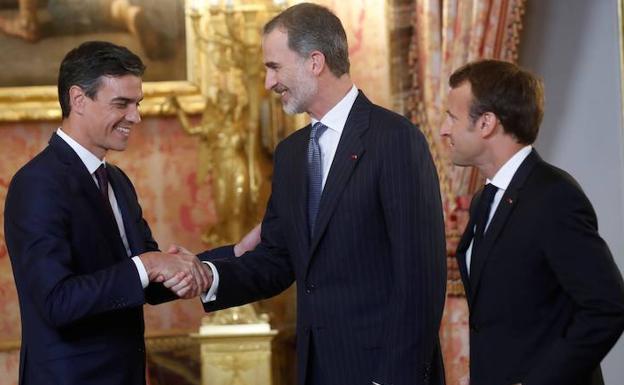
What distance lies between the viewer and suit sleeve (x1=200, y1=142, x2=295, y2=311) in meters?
3.91

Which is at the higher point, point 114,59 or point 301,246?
point 114,59

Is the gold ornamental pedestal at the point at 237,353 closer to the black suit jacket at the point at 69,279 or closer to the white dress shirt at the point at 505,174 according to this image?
the black suit jacket at the point at 69,279

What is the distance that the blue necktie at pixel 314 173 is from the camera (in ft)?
11.5

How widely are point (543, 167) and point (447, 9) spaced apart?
9.51 ft

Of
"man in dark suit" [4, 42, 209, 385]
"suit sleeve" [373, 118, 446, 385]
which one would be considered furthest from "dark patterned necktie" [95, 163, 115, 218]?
"suit sleeve" [373, 118, 446, 385]

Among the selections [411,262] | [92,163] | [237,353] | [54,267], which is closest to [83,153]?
[92,163]

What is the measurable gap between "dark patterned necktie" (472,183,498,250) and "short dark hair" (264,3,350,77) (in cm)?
73

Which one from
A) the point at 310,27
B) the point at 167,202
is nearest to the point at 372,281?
the point at 310,27

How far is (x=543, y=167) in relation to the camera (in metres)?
3.01

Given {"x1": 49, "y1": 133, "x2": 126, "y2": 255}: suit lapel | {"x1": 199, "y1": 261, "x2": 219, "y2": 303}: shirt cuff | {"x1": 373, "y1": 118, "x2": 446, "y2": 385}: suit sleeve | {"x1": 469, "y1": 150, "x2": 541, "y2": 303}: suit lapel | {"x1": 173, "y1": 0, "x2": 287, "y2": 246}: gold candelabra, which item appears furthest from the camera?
{"x1": 173, "y1": 0, "x2": 287, "y2": 246}: gold candelabra

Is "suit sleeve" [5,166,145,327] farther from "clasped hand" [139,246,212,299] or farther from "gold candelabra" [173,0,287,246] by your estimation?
"gold candelabra" [173,0,287,246]

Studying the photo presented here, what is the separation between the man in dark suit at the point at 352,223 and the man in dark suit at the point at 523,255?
157 mm

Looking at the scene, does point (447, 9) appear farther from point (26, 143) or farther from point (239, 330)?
point (26, 143)

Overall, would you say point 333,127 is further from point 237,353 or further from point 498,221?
point 237,353
